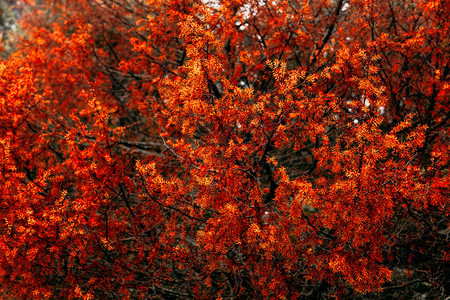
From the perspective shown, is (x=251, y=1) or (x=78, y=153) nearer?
(x=78, y=153)

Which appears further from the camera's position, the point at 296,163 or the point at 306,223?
the point at 296,163

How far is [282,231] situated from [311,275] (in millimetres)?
660

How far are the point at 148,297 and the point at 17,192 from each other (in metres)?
2.08

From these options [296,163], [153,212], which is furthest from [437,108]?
[153,212]

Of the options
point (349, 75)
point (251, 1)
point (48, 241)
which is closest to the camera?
point (48, 241)

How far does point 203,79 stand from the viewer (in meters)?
3.52

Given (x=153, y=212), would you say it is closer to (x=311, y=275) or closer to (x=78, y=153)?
(x=78, y=153)

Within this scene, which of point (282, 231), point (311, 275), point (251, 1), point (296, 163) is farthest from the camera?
point (296, 163)

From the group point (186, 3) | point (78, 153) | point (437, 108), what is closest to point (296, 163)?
point (437, 108)

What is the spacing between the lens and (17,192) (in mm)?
4332

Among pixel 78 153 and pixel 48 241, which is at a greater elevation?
pixel 78 153

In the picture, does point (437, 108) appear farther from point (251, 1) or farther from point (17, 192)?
point (17, 192)

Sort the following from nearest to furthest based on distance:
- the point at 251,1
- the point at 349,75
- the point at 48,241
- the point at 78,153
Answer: the point at 48,241 < the point at 78,153 < the point at 349,75 < the point at 251,1

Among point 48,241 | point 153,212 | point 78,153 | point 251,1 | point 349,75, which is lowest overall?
point 48,241
